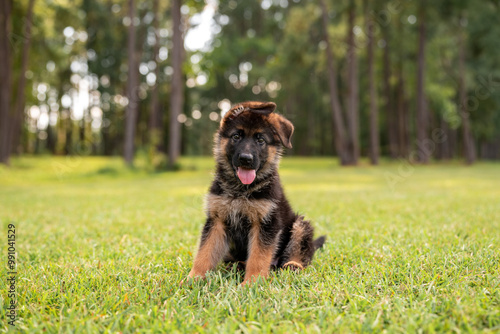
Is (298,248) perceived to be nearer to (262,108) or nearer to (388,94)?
(262,108)

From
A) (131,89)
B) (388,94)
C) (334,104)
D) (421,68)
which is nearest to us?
(131,89)

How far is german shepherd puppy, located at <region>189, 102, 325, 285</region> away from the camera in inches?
128

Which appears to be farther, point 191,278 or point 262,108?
point 262,108

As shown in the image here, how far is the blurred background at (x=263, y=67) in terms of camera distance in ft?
68.1

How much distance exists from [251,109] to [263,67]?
28.2 metres

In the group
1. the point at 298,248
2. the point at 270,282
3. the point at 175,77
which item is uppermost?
the point at 175,77

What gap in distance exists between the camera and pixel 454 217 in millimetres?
6129

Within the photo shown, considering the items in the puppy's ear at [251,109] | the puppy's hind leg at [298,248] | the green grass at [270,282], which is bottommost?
the green grass at [270,282]

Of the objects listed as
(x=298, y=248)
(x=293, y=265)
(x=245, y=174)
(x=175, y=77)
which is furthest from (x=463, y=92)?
(x=245, y=174)

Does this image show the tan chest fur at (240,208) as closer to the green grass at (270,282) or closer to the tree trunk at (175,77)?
the green grass at (270,282)

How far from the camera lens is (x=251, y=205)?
3.27 metres

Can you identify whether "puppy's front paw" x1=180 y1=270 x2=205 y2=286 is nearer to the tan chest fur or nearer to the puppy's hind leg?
the tan chest fur

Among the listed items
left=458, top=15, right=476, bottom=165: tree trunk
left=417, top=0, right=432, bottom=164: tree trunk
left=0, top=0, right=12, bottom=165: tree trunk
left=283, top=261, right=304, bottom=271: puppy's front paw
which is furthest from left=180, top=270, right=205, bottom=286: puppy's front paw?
left=458, top=15, right=476, bottom=165: tree trunk

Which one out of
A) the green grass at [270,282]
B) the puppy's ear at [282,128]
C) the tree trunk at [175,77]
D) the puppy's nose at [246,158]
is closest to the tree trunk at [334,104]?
the tree trunk at [175,77]
